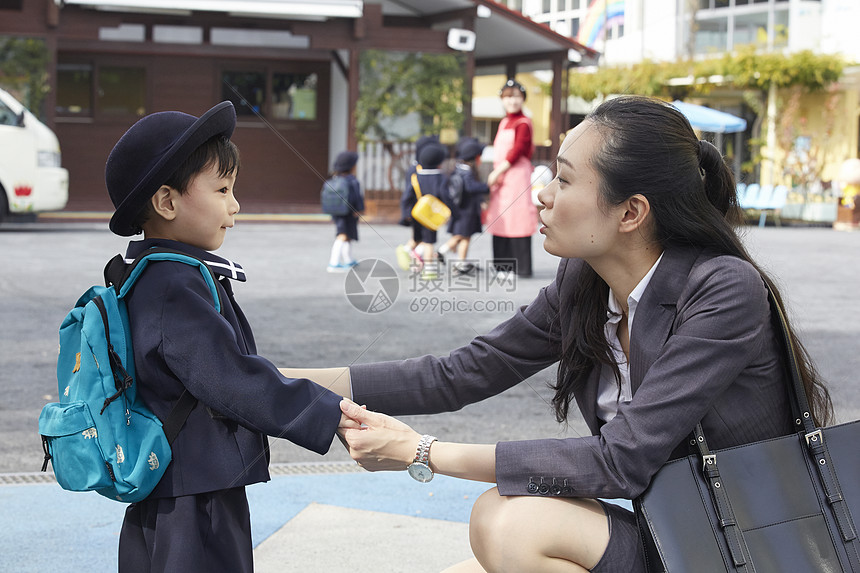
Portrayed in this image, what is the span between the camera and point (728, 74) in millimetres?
23047

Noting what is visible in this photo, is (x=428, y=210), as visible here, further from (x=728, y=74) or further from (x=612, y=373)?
(x=728, y=74)

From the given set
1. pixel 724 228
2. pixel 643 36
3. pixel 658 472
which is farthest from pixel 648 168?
pixel 643 36

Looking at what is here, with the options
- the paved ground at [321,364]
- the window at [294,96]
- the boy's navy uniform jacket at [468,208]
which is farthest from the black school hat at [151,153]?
the window at [294,96]

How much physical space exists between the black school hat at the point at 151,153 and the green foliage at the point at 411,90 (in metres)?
15.0

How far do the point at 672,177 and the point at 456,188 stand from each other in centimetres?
788

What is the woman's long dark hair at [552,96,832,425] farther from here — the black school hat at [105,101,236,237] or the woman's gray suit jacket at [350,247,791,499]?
the black school hat at [105,101,236,237]

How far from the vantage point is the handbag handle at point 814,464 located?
1.81 m

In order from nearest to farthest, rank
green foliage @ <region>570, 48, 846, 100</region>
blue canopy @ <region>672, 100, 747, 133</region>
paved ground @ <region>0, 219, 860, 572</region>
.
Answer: paved ground @ <region>0, 219, 860, 572</region>, blue canopy @ <region>672, 100, 747, 133</region>, green foliage @ <region>570, 48, 846, 100</region>

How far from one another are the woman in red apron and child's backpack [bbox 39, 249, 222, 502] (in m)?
7.12

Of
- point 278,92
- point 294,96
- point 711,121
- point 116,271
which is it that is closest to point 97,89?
point 278,92

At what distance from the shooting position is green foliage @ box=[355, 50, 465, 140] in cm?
1677

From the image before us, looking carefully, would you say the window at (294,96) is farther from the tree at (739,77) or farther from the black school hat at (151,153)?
the black school hat at (151,153)

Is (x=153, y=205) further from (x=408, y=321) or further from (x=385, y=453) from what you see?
(x=408, y=321)

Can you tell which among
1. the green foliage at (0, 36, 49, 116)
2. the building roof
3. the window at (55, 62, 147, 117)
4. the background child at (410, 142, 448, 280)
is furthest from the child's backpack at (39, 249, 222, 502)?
the window at (55, 62, 147, 117)
